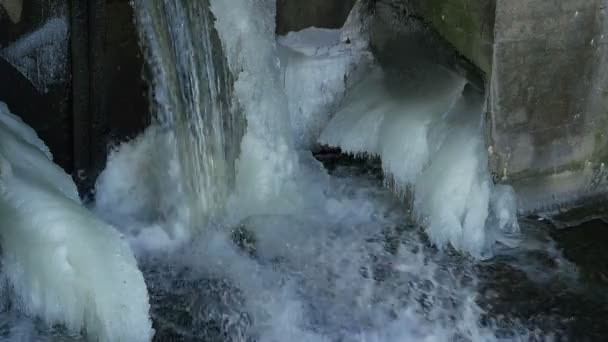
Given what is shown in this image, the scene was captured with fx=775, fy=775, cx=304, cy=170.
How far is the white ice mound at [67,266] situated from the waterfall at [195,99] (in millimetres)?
1281

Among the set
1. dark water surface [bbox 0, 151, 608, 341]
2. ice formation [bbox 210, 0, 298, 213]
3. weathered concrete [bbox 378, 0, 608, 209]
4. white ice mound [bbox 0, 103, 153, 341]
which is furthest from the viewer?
ice formation [bbox 210, 0, 298, 213]

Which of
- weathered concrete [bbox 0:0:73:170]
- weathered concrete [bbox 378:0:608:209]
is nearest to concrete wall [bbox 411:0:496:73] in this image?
weathered concrete [bbox 378:0:608:209]

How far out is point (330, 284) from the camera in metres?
4.40

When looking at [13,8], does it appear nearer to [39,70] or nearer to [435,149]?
[39,70]

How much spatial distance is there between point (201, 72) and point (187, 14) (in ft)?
1.22

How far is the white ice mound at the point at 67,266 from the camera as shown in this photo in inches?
139

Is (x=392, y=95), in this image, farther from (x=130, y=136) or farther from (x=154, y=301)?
(x=154, y=301)

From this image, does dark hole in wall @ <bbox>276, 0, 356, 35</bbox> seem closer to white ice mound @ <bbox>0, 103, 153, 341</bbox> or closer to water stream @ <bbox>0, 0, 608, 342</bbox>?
water stream @ <bbox>0, 0, 608, 342</bbox>

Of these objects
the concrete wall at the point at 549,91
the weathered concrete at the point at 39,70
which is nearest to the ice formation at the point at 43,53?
the weathered concrete at the point at 39,70

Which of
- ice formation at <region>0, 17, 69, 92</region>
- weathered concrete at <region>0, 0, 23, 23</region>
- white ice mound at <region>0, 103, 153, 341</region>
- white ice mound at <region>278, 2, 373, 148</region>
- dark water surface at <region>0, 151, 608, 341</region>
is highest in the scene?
weathered concrete at <region>0, 0, 23, 23</region>

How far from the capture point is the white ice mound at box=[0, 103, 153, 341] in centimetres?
353

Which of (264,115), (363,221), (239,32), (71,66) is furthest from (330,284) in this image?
(71,66)

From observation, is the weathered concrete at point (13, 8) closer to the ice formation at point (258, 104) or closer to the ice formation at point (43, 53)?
the ice formation at point (43, 53)

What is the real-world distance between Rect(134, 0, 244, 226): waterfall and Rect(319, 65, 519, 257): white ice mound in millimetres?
922
